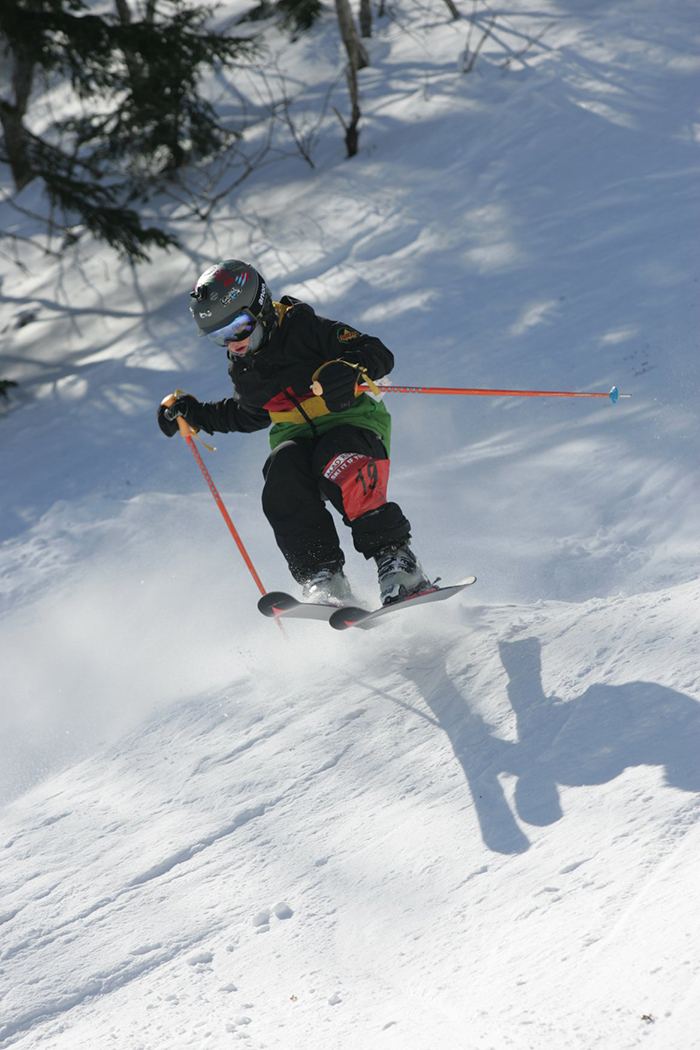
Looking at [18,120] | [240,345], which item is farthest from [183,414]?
[18,120]

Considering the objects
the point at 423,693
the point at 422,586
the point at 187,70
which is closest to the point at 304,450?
the point at 422,586

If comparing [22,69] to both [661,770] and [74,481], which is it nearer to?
[74,481]

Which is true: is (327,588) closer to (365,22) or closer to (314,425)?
Result: (314,425)

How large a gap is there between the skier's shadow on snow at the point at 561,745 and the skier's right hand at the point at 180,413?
2.15 metres

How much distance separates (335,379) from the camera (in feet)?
12.6

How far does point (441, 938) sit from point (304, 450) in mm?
2328

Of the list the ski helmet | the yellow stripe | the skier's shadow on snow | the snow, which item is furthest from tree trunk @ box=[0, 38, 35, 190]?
the skier's shadow on snow

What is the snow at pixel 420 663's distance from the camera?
231 centimetres

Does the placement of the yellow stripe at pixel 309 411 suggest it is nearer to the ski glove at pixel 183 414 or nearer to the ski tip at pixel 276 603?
the ski glove at pixel 183 414

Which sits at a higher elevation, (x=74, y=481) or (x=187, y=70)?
(x=187, y=70)

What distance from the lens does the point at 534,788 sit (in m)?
2.75

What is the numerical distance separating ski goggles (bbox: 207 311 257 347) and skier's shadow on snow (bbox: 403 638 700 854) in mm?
1938

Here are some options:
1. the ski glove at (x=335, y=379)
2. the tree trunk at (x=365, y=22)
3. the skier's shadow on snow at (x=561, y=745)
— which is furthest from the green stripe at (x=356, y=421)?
the tree trunk at (x=365, y=22)

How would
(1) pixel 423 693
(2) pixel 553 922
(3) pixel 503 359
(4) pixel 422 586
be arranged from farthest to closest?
(3) pixel 503 359, (4) pixel 422 586, (1) pixel 423 693, (2) pixel 553 922
